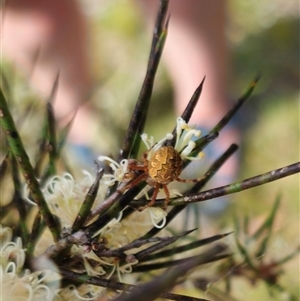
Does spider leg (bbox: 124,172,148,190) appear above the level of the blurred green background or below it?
below

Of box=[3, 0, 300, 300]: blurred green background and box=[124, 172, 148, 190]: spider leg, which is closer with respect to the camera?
box=[124, 172, 148, 190]: spider leg

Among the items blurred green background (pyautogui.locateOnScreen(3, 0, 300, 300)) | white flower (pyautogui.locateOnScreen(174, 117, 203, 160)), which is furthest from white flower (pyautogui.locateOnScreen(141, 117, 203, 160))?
blurred green background (pyautogui.locateOnScreen(3, 0, 300, 300))

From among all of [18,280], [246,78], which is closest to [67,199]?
[18,280]

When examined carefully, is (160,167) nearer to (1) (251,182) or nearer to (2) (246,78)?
(1) (251,182)

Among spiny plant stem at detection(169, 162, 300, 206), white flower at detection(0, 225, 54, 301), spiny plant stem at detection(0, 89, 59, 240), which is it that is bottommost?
white flower at detection(0, 225, 54, 301)

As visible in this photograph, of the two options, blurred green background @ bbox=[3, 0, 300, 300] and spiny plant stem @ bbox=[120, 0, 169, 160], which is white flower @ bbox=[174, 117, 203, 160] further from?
blurred green background @ bbox=[3, 0, 300, 300]
